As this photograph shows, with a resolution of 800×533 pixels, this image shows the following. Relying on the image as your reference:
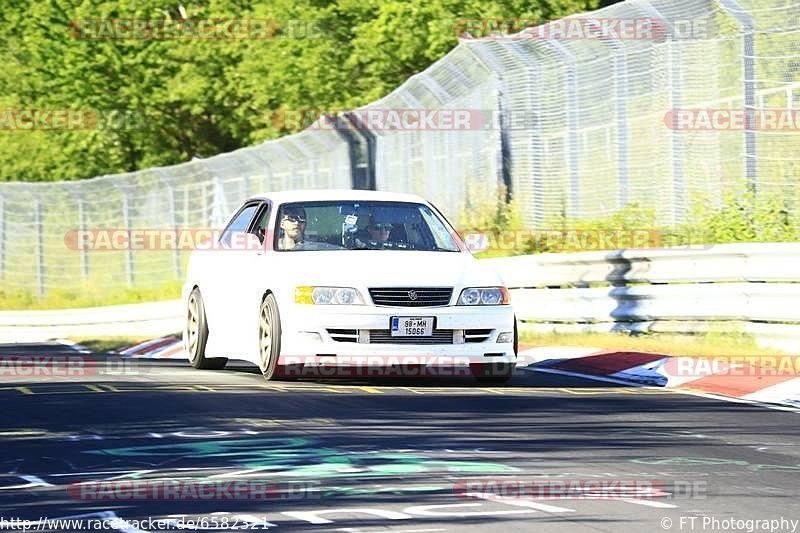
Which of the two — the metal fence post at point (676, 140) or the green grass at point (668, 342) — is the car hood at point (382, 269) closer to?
the green grass at point (668, 342)

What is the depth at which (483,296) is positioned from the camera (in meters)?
14.7

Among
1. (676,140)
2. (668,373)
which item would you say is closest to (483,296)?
(668,373)

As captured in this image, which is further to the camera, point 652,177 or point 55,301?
point 55,301

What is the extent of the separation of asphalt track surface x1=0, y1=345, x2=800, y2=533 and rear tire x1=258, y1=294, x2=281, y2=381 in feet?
0.99

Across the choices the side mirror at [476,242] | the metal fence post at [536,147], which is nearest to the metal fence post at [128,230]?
the metal fence post at [536,147]

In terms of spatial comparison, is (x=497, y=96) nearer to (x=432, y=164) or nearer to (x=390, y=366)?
(x=432, y=164)

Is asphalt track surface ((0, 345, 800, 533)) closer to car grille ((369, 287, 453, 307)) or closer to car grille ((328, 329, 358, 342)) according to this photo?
car grille ((328, 329, 358, 342))

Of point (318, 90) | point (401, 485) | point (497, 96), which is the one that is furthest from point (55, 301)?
point (401, 485)

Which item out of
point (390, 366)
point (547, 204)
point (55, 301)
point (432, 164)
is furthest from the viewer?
point (55, 301)

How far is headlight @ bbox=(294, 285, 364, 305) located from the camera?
14.5 meters

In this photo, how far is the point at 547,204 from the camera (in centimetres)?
2330

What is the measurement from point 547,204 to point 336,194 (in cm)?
735

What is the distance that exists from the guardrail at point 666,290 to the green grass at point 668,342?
74 mm

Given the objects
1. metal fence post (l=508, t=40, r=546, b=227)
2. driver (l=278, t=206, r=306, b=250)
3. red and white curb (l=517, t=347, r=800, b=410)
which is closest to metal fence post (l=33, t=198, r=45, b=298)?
metal fence post (l=508, t=40, r=546, b=227)
